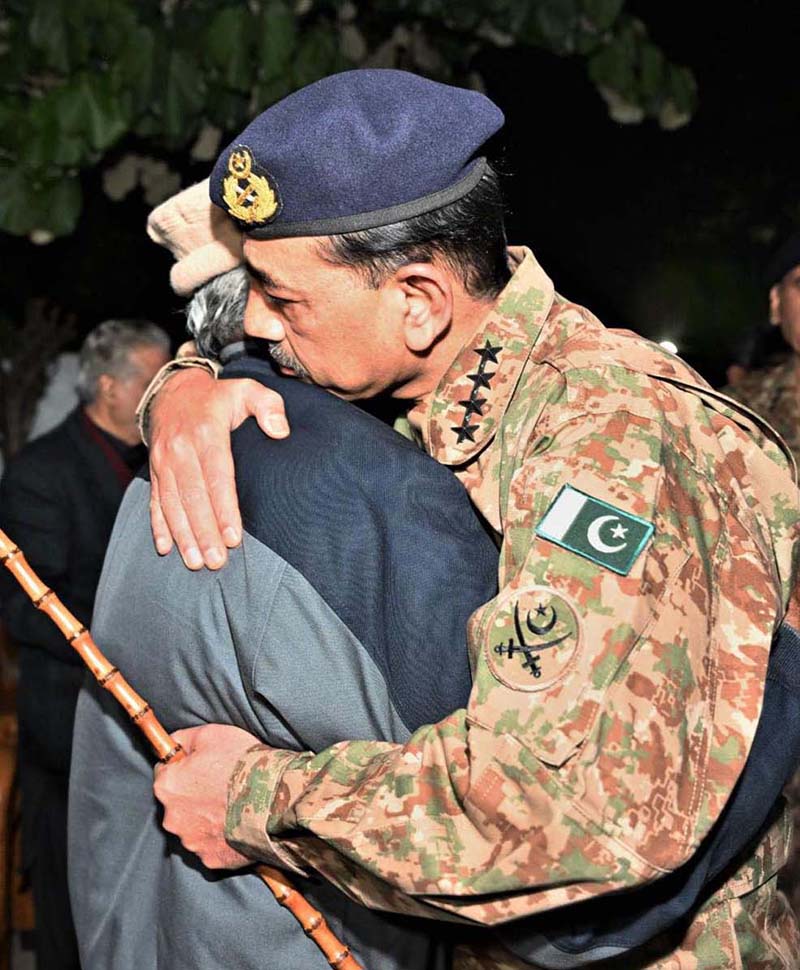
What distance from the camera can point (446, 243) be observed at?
1660mm

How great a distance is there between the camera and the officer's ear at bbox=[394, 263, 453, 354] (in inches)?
64.8

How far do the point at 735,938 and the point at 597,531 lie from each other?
64 centimetres

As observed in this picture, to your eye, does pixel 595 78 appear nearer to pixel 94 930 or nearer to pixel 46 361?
pixel 46 361

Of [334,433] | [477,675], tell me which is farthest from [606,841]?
[334,433]

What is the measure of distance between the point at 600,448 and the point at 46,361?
11.8ft

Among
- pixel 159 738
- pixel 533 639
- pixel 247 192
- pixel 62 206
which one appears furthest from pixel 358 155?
pixel 62 206

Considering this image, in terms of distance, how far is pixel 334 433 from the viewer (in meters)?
1.63

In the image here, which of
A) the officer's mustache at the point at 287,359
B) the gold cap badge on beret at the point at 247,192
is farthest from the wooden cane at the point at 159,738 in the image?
the gold cap badge on beret at the point at 247,192

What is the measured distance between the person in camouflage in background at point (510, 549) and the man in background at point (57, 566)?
6.04 ft

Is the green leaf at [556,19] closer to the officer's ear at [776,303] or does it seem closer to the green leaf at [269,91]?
the green leaf at [269,91]

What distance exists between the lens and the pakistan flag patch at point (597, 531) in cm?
137

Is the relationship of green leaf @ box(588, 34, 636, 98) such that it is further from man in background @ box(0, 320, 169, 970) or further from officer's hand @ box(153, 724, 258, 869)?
officer's hand @ box(153, 724, 258, 869)

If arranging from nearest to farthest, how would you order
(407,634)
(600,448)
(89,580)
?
1. (600,448)
2. (407,634)
3. (89,580)

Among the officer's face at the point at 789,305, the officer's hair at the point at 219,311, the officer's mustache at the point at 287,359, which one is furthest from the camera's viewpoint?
the officer's face at the point at 789,305
